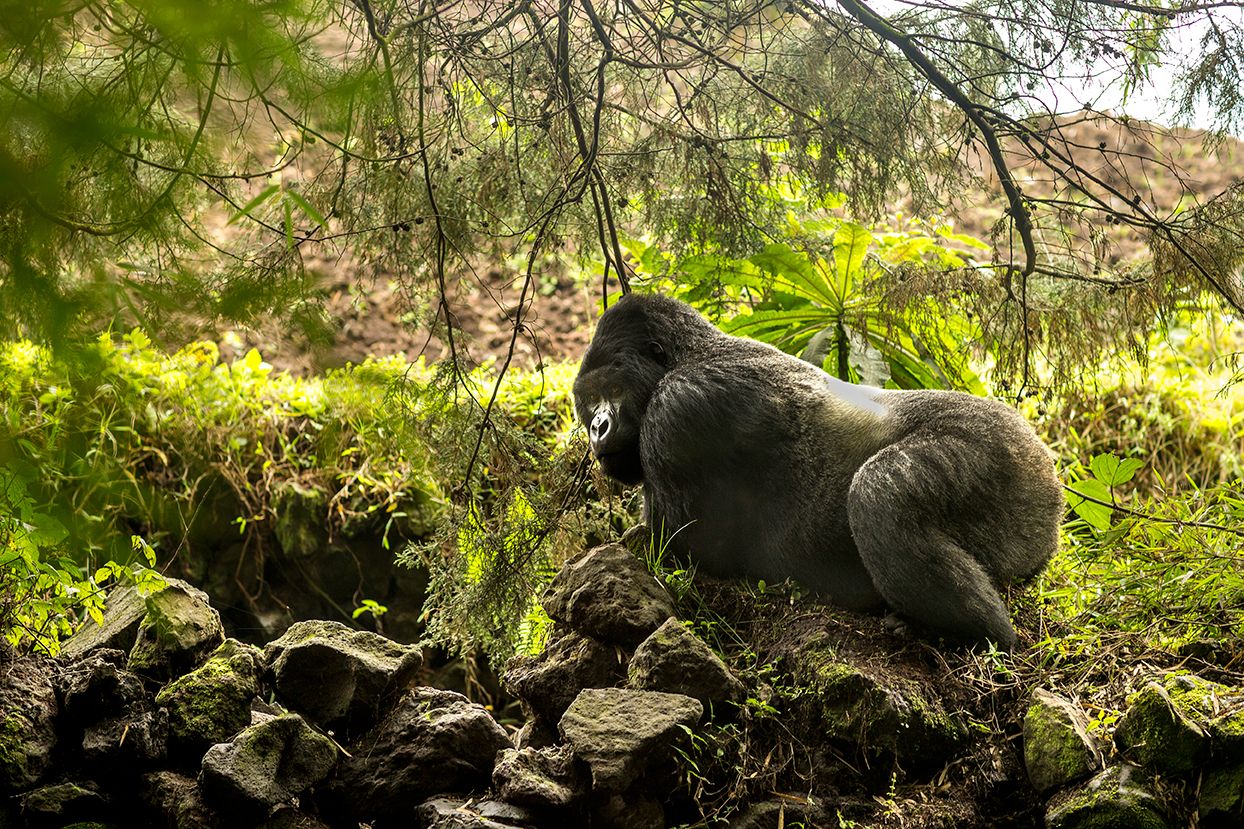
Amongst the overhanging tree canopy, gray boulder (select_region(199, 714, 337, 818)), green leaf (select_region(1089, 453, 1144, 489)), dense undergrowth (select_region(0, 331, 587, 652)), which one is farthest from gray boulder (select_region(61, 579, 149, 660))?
green leaf (select_region(1089, 453, 1144, 489))

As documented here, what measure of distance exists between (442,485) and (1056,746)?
225cm

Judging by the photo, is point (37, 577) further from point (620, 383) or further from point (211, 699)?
point (620, 383)

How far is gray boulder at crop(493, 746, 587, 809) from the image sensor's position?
273 centimetres

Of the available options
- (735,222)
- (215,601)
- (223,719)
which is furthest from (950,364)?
(215,601)

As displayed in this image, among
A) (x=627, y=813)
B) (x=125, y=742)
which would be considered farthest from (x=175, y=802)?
(x=627, y=813)

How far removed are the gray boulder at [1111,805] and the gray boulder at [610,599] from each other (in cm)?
118

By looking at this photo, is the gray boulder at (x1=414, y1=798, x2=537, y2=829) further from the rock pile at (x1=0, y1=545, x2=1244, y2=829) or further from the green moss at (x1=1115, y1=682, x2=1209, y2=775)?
the green moss at (x1=1115, y1=682, x2=1209, y2=775)

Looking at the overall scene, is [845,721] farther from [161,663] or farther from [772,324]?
[772,324]

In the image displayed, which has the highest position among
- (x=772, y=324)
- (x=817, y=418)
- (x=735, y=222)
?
(x=735, y=222)

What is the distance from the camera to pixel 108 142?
1.49 m

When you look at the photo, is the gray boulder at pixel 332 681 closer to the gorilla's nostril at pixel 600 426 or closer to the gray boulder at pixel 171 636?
the gray boulder at pixel 171 636

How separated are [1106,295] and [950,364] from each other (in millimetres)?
924

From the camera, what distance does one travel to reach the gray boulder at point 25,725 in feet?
8.87

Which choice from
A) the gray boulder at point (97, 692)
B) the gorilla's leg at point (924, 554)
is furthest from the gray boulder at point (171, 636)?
the gorilla's leg at point (924, 554)
